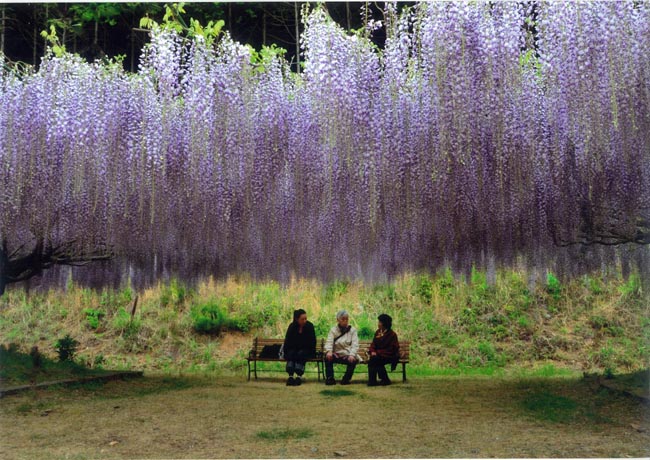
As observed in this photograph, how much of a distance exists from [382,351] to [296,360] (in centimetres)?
54

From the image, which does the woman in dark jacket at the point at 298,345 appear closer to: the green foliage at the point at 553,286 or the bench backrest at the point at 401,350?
the bench backrest at the point at 401,350

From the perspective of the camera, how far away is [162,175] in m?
3.69

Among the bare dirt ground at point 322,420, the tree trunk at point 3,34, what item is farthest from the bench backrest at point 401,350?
the tree trunk at point 3,34

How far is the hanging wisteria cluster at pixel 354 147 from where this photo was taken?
133 inches

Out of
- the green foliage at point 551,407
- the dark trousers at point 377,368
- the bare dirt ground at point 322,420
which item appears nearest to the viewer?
the bare dirt ground at point 322,420

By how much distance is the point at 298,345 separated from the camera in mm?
3486

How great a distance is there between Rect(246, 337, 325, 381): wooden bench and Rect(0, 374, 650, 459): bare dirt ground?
104 mm

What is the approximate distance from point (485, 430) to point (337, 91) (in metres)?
2.22

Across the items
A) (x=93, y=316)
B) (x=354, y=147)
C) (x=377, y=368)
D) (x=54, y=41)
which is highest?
(x=54, y=41)

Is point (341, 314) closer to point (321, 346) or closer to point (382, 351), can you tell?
point (321, 346)

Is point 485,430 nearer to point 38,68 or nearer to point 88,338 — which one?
point 88,338

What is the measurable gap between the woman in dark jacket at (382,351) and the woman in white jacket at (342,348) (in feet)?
0.34

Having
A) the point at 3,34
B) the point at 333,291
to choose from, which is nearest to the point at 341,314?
the point at 333,291

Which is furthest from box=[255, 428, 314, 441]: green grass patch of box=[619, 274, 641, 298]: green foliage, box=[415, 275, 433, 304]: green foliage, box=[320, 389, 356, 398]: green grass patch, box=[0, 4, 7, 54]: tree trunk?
box=[0, 4, 7, 54]: tree trunk
